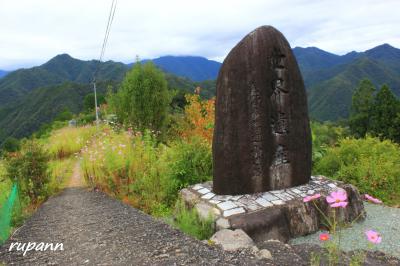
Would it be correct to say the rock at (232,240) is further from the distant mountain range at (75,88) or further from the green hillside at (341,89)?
the green hillside at (341,89)

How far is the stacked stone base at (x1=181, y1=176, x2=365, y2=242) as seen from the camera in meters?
4.61

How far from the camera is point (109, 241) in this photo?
386 cm

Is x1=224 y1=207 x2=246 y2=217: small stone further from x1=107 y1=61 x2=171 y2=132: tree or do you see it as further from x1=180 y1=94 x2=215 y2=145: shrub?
x1=107 y1=61 x2=171 y2=132: tree

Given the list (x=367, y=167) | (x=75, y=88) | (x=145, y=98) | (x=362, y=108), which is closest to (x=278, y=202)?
(x=367, y=167)

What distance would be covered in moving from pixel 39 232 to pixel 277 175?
12.1 ft

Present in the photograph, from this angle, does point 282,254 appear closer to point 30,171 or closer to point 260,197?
point 260,197

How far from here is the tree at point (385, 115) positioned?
2412cm

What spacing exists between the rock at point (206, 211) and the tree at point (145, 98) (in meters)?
7.75

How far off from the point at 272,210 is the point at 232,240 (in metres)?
1.11

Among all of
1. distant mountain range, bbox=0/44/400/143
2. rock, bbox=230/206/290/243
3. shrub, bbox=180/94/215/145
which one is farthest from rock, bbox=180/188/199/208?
distant mountain range, bbox=0/44/400/143

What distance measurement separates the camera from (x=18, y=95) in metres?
105

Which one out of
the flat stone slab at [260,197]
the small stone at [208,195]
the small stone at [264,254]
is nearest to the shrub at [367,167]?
the flat stone slab at [260,197]

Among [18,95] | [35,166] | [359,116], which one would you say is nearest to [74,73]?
[18,95]

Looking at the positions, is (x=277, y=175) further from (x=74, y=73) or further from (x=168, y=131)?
(x=74, y=73)
